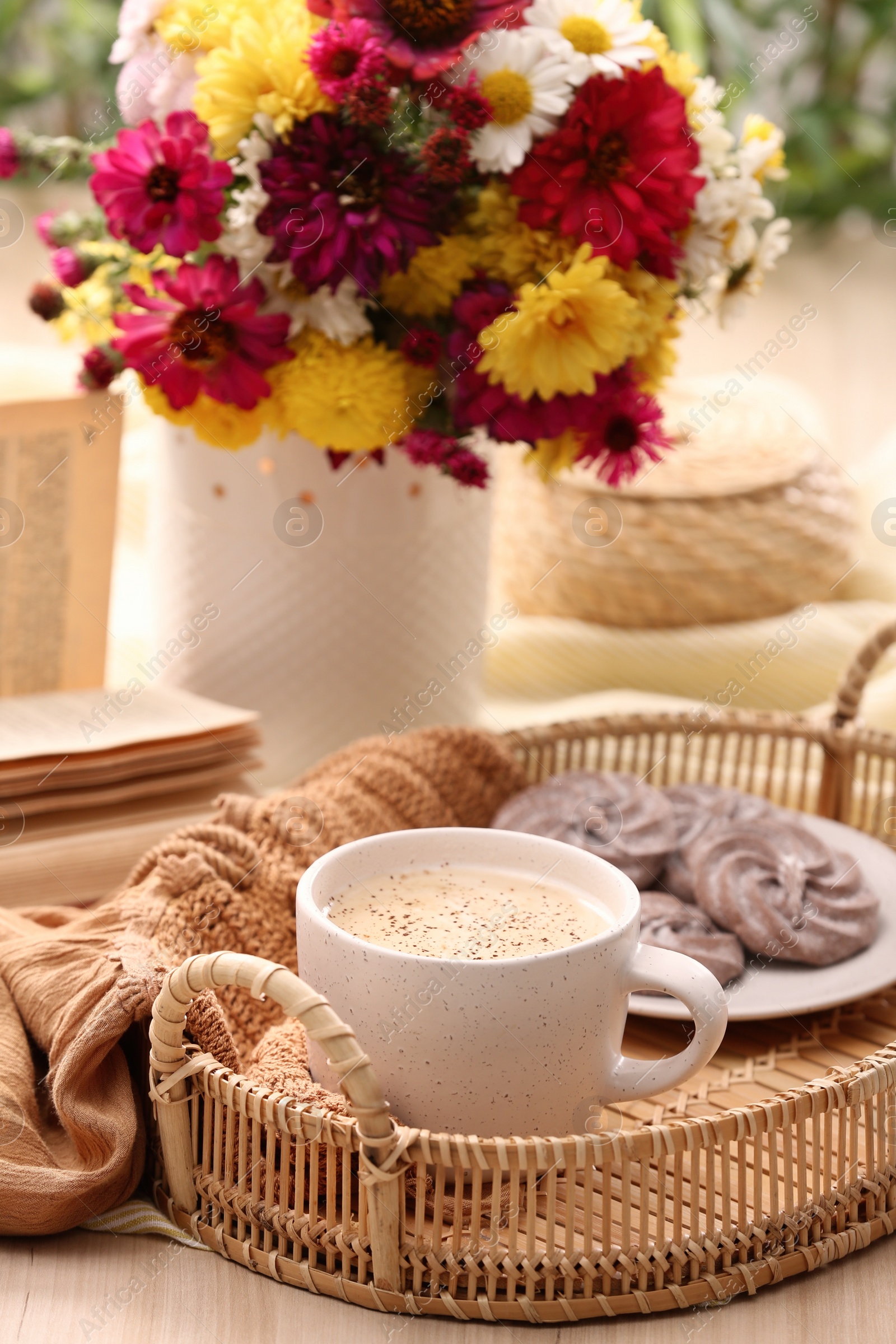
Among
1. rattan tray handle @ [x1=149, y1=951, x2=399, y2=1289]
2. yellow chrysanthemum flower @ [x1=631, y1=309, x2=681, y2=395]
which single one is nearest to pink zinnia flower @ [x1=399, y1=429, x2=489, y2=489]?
yellow chrysanthemum flower @ [x1=631, y1=309, x2=681, y2=395]

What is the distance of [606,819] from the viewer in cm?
70

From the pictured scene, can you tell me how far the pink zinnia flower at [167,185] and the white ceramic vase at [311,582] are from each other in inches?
6.1

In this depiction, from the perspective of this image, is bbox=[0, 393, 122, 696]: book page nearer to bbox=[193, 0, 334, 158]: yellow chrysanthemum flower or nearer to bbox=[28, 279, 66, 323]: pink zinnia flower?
bbox=[28, 279, 66, 323]: pink zinnia flower

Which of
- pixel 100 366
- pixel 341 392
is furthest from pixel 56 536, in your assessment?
pixel 341 392

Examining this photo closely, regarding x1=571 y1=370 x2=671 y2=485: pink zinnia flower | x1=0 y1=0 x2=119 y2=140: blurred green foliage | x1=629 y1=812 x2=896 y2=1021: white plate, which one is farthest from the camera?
x1=0 y1=0 x2=119 y2=140: blurred green foliage

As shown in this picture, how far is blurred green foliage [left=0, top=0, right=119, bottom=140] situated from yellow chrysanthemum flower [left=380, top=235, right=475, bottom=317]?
182 centimetres

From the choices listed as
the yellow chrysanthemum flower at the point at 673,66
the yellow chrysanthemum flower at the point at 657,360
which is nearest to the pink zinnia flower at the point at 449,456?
the yellow chrysanthemum flower at the point at 657,360

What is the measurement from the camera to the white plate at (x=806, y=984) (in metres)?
0.62

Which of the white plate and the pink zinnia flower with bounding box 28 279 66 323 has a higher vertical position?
the pink zinnia flower with bounding box 28 279 66 323

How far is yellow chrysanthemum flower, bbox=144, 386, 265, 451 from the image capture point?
2.38 feet

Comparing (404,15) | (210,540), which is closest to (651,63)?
(404,15)

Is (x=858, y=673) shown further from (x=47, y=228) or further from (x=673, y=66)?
(x=47, y=228)

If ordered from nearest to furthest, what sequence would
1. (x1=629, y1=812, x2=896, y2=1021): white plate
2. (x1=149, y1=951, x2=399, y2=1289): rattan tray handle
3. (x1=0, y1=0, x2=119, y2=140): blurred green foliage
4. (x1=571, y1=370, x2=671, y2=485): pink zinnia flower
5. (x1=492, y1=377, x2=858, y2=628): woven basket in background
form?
(x1=149, y1=951, x2=399, y2=1289): rattan tray handle → (x1=629, y1=812, x2=896, y2=1021): white plate → (x1=571, y1=370, x2=671, y2=485): pink zinnia flower → (x1=492, y1=377, x2=858, y2=628): woven basket in background → (x1=0, y1=0, x2=119, y2=140): blurred green foliage

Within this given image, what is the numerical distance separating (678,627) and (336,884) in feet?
1.98
